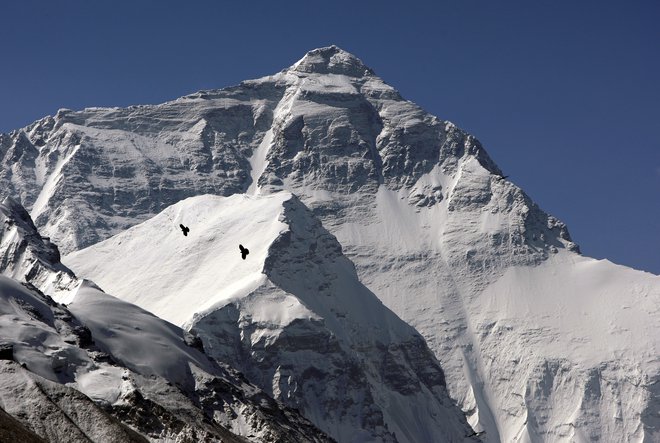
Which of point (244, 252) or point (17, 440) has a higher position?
point (244, 252)

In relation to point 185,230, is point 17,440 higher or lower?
lower

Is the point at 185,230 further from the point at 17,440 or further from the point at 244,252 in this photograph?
the point at 17,440

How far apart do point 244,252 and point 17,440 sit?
123 ft

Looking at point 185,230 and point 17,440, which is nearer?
point 185,230

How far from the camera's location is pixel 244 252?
178875mm

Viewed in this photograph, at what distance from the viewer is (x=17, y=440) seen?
651 ft

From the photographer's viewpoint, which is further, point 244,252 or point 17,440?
point 17,440

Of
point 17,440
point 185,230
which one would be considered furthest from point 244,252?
point 17,440

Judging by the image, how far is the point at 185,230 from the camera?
184125mm

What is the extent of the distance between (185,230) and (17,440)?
3242 cm
